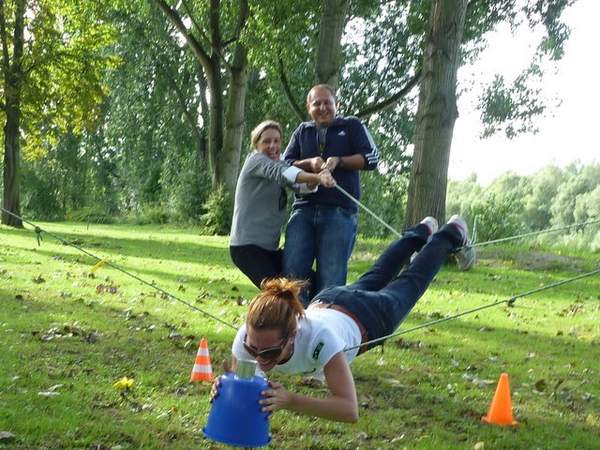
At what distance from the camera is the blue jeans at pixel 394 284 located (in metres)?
4.67

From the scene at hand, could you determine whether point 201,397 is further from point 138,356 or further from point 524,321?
point 524,321

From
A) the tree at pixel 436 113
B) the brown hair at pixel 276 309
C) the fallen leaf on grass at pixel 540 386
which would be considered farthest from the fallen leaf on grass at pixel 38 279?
the brown hair at pixel 276 309

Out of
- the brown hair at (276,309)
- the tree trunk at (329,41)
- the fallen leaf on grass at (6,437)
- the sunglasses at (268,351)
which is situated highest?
the tree trunk at (329,41)

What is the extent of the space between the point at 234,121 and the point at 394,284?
19840mm

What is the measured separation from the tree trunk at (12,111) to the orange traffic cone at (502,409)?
21608 mm

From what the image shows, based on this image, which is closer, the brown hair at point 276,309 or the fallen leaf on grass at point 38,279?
the brown hair at point 276,309

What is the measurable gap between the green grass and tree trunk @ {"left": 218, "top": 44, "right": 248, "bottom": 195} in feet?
40.3

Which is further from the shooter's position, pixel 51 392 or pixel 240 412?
pixel 51 392

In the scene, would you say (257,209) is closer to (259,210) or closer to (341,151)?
(259,210)

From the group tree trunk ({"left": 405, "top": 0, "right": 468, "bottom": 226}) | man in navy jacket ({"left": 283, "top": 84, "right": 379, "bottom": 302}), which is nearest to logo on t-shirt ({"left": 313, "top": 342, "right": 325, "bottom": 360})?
man in navy jacket ({"left": 283, "top": 84, "right": 379, "bottom": 302})

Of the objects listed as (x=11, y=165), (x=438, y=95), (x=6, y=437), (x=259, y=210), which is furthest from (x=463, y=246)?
(x=11, y=165)

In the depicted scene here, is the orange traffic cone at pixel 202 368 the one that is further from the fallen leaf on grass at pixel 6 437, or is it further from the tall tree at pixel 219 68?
the tall tree at pixel 219 68

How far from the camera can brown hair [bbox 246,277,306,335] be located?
359 cm

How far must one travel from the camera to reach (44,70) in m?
24.6
